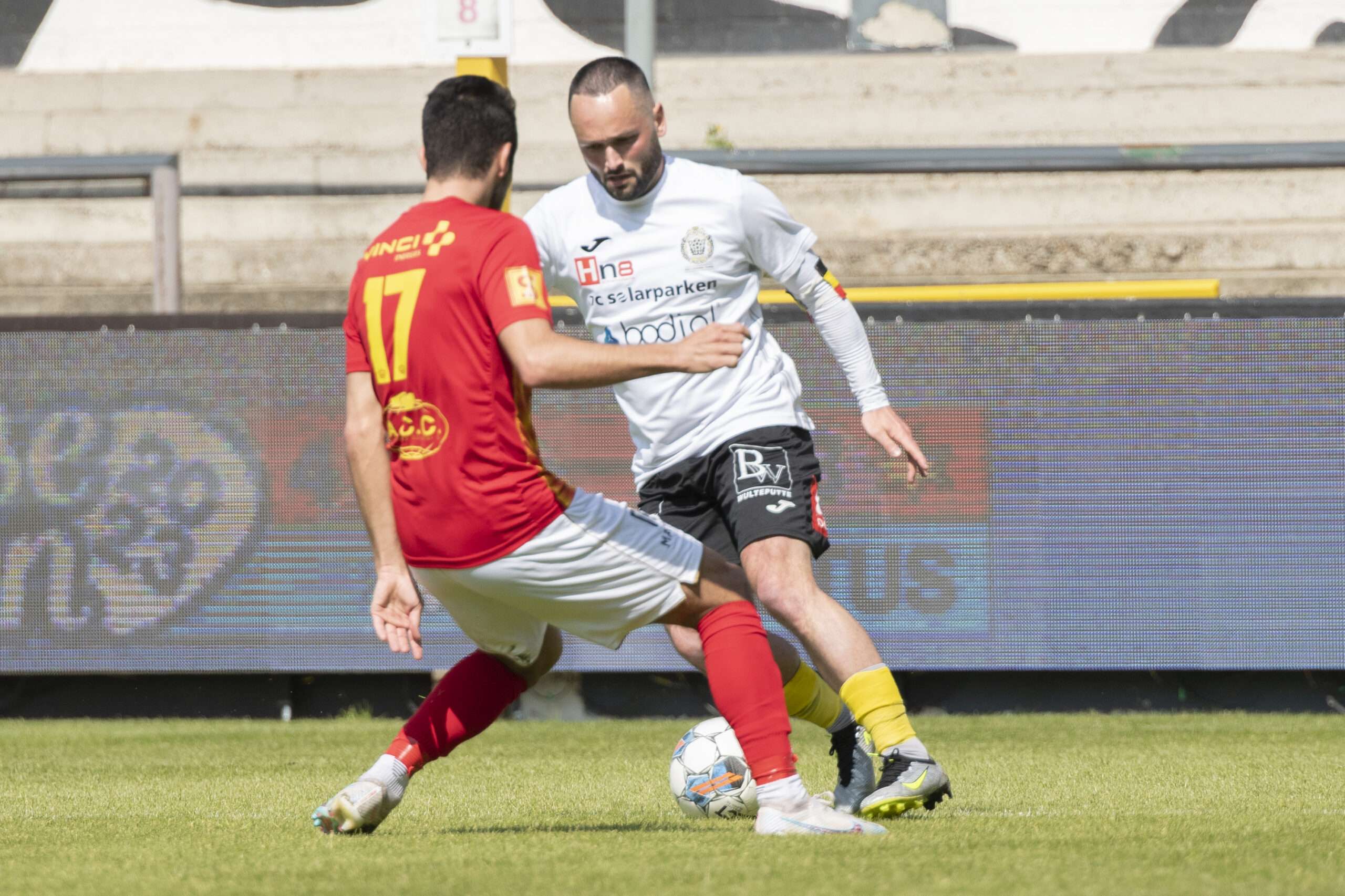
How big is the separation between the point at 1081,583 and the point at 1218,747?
1.41 m

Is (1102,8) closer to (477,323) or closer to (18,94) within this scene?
(18,94)

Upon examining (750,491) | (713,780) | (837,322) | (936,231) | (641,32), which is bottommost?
(713,780)

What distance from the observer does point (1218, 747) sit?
6555 mm

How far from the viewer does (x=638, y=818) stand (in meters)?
4.47

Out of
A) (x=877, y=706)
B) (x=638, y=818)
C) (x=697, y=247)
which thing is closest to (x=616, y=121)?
(x=697, y=247)

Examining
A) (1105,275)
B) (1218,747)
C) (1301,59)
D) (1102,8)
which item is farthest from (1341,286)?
(1218,747)

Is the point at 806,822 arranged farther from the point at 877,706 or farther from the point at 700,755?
the point at 700,755

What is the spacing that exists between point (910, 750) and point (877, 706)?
13 cm

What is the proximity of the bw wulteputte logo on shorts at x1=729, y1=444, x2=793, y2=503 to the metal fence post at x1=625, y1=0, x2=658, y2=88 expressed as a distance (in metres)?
4.59

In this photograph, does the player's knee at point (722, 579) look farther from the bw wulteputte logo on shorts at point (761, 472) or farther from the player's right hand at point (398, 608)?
the player's right hand at point (398, 608)

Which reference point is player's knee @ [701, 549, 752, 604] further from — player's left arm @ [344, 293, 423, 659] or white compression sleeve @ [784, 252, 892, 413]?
white compression sleeve @ [784, 252, 892, 413]

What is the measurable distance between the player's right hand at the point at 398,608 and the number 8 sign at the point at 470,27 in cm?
456

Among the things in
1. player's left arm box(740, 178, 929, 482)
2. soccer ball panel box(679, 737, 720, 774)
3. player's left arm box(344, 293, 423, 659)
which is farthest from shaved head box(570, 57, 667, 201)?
soccer ball panel box(679, 737, 720, 774)

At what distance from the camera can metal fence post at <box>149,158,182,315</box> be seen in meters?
9.09
